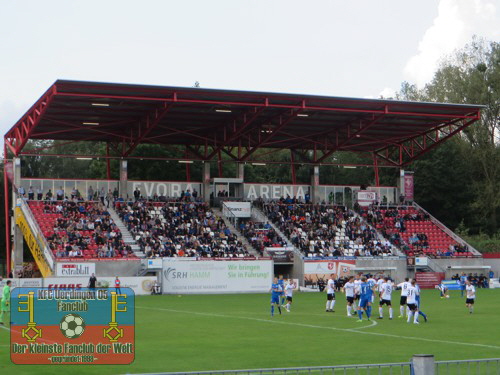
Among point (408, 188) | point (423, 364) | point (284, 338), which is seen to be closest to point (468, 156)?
point (408, 188)

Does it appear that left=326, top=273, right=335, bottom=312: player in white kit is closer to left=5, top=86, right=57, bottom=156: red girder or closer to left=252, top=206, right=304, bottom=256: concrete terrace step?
left=252, top=206, right=304, bottom=256: concrete terrace step

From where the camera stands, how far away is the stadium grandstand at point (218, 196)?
59.7 m

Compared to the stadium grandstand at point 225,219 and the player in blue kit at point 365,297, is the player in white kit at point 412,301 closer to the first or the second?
the player in blue kit at point 365,297

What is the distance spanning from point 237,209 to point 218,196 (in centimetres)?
311

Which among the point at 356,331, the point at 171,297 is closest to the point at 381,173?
the point at 171,297

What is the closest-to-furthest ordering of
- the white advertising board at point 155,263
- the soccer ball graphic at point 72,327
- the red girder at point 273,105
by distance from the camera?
the soccer ball graphic at point 72,327 < the red girder at point 273,105 < the white advertising board at point 155,263

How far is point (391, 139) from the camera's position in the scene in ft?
244

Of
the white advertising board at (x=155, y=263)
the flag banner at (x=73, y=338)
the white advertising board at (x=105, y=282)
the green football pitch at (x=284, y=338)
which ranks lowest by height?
the green football pitch at (x=284, y=338)

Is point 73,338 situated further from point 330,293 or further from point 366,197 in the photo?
point 366,197

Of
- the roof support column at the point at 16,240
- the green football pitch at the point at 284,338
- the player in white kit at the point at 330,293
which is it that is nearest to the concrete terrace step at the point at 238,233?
the roof support column at the point at 16,240

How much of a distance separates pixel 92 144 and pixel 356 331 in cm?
8319

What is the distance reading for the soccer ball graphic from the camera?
89.1ft

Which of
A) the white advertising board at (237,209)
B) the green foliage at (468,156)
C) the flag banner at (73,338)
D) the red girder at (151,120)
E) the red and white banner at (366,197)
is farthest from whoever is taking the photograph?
the green foliage at (468,156)

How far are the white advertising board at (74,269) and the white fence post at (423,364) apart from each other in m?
45.0
